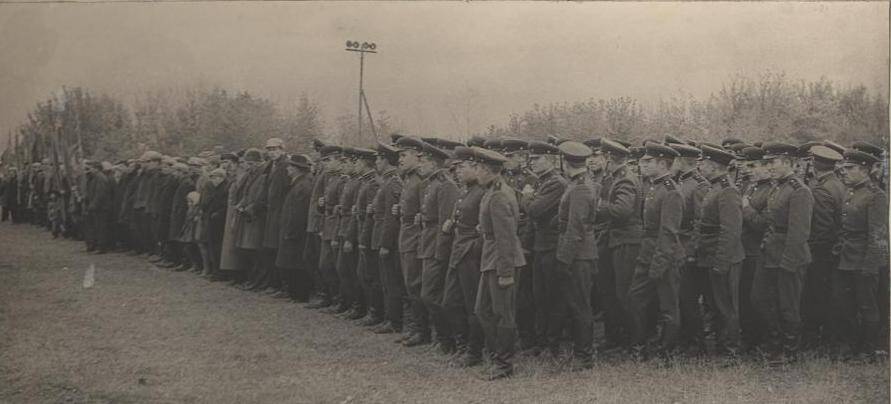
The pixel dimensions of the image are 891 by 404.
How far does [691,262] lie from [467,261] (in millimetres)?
1434

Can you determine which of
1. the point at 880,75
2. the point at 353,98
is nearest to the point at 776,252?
the point at 880,75

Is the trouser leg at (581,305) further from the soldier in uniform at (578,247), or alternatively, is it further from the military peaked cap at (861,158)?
the military peaked cap at (861,158)

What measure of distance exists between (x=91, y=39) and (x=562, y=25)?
2.92 meters

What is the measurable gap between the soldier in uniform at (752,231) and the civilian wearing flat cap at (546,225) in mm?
Answer: 1163

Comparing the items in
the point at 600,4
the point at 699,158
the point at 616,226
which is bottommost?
the point at 616,226

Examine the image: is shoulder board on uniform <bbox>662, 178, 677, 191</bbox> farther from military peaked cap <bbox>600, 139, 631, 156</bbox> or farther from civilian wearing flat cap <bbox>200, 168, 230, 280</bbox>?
civilian wearing flat cap <bbox>200, 168, 230, 280</bbox>

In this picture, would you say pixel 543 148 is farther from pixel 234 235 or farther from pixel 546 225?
pixel 234 235

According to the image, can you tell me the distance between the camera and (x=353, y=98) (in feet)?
18.3

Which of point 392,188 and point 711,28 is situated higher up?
point 711,28

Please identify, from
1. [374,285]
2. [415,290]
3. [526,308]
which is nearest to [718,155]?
[526,308]

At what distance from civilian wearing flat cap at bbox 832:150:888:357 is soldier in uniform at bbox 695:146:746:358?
2.00 ft

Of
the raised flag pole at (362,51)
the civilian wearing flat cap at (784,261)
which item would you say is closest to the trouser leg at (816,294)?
the civilian wearing flat cap at (784,261)

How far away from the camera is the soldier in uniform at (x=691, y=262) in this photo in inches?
219

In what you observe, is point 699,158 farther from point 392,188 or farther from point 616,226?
point 392,188
